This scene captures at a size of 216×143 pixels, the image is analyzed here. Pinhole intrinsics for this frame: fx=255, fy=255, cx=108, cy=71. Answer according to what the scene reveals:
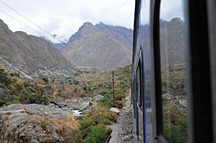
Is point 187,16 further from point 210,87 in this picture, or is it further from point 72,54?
point 72,54

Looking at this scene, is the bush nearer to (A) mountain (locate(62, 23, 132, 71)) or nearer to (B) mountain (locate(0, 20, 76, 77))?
(B) mountain (locate(0, 20, 76, 77))

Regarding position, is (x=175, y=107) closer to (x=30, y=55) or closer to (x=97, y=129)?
(x=97, y=129)

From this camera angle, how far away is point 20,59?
60344 mm

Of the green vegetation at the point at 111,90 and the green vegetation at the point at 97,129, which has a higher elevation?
the green vegetation at the point at 111,90

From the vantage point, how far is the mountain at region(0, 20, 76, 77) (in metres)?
58.3

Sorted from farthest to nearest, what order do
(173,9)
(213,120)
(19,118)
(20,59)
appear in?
(20,59) → (19,118) → (173,9) → (213,120)

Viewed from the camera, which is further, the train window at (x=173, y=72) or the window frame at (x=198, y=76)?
the train window at (x=173, y=72)

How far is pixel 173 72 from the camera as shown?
863 mm

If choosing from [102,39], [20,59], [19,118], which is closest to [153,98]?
[19,118]

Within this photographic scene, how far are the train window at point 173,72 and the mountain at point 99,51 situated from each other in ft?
271

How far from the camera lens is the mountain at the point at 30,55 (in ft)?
191

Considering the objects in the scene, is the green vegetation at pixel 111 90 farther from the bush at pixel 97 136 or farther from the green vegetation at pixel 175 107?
the green vegetation at pixel 175 107

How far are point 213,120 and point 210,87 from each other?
0.23ft

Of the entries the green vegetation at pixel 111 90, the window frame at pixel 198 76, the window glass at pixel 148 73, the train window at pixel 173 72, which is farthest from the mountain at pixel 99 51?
the window frame at pixel 198 76
